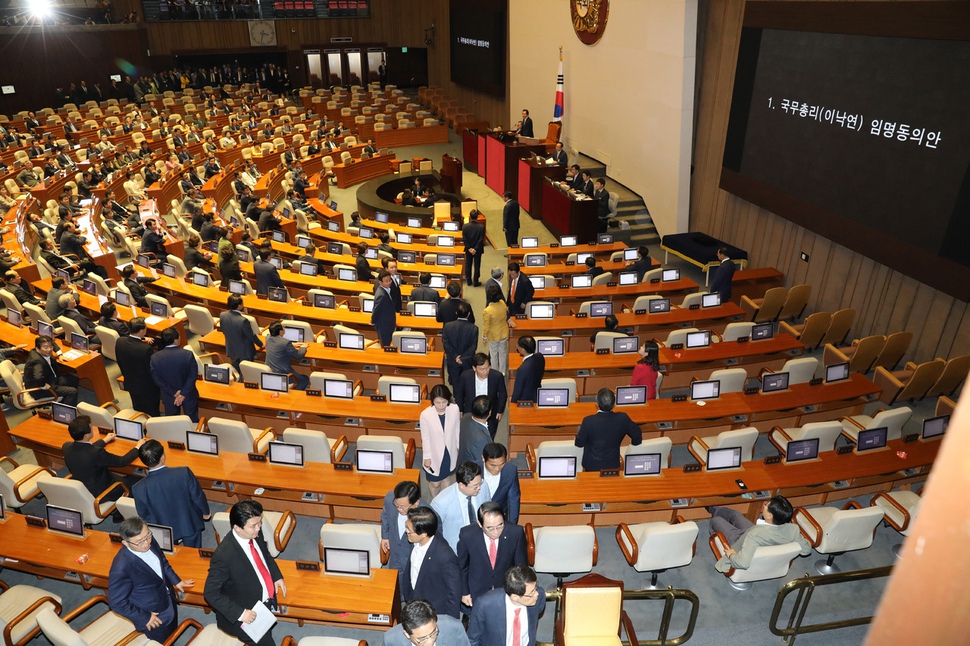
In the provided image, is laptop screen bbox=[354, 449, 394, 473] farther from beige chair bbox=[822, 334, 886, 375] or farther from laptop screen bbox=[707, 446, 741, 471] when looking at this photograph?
beige chair bbox=[822, 334, 886, 375]

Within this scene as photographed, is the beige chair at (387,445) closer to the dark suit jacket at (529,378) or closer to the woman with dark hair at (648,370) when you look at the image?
the dark suit jacket at (529,378)

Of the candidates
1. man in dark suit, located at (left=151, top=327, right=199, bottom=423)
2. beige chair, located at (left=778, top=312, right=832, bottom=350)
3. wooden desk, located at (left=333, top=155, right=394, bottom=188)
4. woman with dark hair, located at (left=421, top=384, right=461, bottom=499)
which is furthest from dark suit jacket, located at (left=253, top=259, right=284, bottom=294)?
wooden desk, located at (left=333, top=155, right=394, bottom=188)

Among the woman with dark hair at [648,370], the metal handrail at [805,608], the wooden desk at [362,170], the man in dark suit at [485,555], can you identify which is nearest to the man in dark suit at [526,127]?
the wooden desk at [362,170]

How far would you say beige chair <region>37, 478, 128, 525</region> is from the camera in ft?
18.9

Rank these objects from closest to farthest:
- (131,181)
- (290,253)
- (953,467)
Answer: (953,467) < (290,253) < (131,181)

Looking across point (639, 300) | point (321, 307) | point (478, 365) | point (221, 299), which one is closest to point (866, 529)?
point (478, 365)

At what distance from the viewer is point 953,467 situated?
25.9 inches

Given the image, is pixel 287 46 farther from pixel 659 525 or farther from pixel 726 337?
pixel 659 525

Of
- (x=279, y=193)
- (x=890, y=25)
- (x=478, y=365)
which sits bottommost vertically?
(x=279, y=193)

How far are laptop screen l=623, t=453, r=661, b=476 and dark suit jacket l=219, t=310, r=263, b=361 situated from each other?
493 centimetres

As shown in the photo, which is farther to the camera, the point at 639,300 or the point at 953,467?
the point at 639,300

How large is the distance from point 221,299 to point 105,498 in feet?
15.9

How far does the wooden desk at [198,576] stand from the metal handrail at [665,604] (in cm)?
124

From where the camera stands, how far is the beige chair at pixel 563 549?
206 inches
